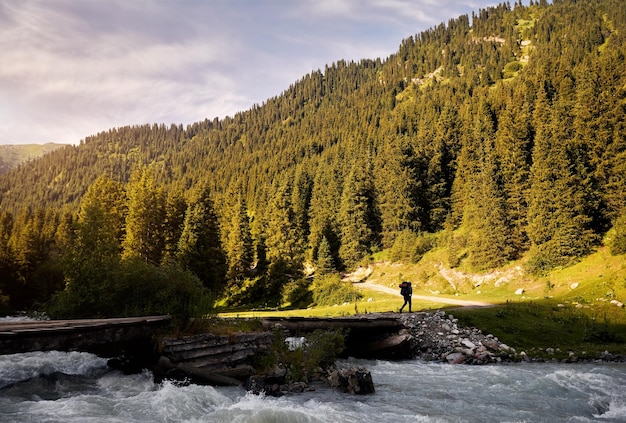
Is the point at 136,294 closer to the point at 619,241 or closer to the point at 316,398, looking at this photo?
the point at 316,398

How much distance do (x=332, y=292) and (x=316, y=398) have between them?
3982 cm

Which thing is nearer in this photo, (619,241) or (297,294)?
(619,241)

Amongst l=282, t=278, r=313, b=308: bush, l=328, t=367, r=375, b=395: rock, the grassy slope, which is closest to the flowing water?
l=328, t=367, r=375, b=395: rock

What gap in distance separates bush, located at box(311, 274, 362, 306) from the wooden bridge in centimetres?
3505

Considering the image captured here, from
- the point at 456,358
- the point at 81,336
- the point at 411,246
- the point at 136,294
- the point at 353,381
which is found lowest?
the point at 456,358

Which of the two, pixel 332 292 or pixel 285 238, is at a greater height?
pixel 285 238

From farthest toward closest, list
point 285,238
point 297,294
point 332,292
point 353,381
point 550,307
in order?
point 285,238
point 297,294
point 332,292
point 550,307
point 353,381

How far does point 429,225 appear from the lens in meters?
72.8

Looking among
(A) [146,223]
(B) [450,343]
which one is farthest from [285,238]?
(B) [450,343]

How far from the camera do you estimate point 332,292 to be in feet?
175

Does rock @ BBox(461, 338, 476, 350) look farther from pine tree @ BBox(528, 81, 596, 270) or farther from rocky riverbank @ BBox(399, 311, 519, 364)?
pine tree @ BBox(528, 81, 596, 270)

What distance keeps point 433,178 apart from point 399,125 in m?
52.9

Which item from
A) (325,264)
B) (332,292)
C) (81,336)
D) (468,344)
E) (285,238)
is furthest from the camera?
(285,238)

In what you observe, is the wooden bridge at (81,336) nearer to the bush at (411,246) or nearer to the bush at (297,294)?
the bush at (297,294)
